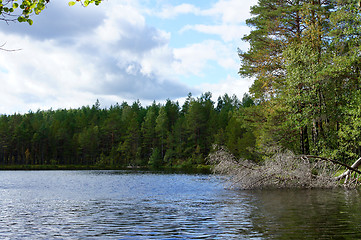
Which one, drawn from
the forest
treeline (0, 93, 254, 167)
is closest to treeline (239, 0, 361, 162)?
the forest

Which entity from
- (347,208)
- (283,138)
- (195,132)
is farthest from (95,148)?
(347,208)

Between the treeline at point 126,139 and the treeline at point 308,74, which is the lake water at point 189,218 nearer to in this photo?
the treeline at point 308,74

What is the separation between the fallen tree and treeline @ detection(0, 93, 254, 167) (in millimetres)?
56329

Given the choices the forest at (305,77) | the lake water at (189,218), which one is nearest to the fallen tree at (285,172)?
the forest at (305,77)

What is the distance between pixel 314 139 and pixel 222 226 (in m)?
17.4

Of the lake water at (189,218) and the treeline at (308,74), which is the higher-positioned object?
the treeline at (308,74)

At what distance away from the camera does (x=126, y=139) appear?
100 m

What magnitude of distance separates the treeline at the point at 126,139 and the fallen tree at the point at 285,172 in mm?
56329

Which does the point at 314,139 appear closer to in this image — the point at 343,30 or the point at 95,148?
the point at 343,30

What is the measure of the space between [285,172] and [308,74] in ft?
26.5

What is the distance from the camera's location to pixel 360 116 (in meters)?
22.8

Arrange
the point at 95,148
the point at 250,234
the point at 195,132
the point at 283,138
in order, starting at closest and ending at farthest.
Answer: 1. the point at 250,234
2. the point at 283,138
3. the point at 195,132
4. the point at 95,148

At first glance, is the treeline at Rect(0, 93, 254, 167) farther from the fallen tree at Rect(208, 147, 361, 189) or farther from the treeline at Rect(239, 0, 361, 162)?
the fallen tree at Rect(208, 147, 361, 189)

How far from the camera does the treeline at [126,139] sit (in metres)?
90.6
